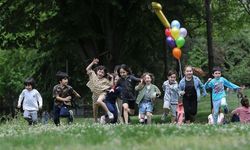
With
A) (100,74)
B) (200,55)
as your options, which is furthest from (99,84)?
(200,55)

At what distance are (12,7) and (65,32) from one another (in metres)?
3.80

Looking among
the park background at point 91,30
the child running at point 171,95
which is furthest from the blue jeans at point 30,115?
the park background at point 91,30

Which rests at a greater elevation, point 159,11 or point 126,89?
point 159,11

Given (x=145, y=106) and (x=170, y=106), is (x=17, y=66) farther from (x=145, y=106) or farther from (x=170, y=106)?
(x=145, y=106)

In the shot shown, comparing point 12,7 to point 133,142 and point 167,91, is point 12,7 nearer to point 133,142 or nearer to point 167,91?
point 167,91

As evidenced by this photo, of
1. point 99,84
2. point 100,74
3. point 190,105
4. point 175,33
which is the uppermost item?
point 175,33

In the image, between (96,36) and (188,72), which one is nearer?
(188,72)

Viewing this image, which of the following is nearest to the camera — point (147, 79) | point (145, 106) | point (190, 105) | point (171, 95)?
point (190, 105)

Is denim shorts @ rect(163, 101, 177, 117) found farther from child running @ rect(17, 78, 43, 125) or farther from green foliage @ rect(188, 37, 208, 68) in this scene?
green foliage @ rect(188, 37, 208, 68)

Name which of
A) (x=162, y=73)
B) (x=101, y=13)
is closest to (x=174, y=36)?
(x=101, y=13)

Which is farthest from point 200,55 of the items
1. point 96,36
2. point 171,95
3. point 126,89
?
point 126,89

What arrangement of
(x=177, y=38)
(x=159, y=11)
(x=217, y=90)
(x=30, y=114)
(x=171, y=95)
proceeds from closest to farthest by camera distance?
1. (x=217, y=90)
2. (x=171, y=95)
3. (x=30, y=114)
4. (x=177, y=38)
5. (x=159, y=11)

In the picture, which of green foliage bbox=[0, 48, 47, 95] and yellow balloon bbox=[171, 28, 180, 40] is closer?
yellow balloon bbox=[171, 28, 180, 40]

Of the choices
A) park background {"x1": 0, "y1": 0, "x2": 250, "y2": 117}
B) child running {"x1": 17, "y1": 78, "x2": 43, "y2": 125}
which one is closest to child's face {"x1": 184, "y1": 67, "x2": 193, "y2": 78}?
child running {"x1": 17, "y1": 78, "x2": 43, "y2": 125}
